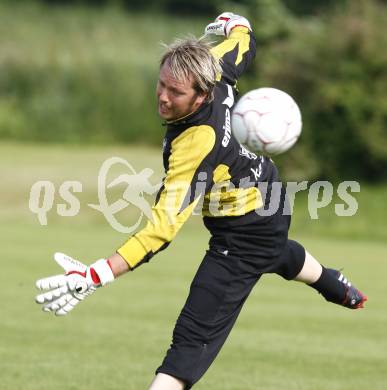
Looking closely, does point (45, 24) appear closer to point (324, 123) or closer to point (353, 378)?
point (324, 123)

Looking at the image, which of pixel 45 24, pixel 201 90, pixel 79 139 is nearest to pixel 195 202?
pixel 201 90

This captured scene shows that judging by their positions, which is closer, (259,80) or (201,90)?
(201,90)

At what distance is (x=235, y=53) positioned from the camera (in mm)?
6445

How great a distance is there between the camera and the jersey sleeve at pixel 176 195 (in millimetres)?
5254

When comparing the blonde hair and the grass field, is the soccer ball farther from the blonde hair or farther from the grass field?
the grass field

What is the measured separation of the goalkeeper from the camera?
17.2 feet

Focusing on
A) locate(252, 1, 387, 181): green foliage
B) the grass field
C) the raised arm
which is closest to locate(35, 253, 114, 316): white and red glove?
the raised arm

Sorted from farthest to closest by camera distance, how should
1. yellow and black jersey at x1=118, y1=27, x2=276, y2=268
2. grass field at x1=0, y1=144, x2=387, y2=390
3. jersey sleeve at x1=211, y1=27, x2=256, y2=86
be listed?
1. grass field at x1=0, y1=144, x2=387, y2=390
2. jersey sleeve at x1=211, y1=27, x2=256, y2=86
3. yellow and black jersey at x1=118, y1=27, x2=276, y2=268

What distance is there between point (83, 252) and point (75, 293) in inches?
455

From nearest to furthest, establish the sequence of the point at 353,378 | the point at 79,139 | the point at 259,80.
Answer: the point at 353,378 → the point at 259,80 → the point at 79,139

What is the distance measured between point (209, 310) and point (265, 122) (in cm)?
117

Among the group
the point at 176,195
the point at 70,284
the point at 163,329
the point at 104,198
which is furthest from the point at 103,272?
the point at 104,198

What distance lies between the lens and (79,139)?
→ 3638 centimetres

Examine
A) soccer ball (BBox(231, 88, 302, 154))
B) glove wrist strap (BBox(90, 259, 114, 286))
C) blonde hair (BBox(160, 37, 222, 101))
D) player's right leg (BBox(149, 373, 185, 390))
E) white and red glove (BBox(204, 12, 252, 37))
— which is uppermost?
white and red glove (BBox(204, 12, 252, 37))
